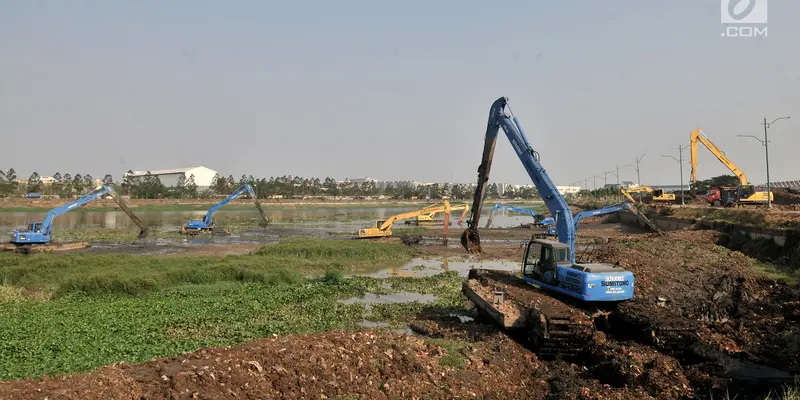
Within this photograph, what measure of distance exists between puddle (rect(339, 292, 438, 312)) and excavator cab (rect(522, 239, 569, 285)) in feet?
21.0

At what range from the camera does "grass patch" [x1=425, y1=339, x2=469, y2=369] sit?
477 inches

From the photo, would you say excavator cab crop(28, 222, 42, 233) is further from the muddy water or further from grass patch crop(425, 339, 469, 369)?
grass patch crop(425, 339, 469, 369)

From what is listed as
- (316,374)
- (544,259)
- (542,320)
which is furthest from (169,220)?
(316,374)

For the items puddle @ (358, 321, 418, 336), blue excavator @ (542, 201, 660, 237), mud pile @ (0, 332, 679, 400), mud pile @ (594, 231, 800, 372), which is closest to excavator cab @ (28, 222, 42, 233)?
puddle @ (358, 321, 418, 336)

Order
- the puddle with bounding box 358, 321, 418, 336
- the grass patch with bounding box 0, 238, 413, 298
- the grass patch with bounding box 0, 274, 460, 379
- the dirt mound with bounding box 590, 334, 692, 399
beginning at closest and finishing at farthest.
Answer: the dirt mound with bounding box 590, 334, 692, 399 → the grass patch with bounding box 0, 274, 460, 379 → the puddle with bounding box 358, 321, 418, 336 → the grass patch with bounding box 0, 238, 413, 298

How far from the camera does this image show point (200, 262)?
3109 centimetres

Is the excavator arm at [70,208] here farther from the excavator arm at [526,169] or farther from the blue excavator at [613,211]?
the blue excavator at [613,211]

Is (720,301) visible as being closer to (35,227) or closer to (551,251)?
(551,251)

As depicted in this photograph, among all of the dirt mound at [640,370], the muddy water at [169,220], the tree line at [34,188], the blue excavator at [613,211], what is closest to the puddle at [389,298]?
the dirt mound at [640,370]

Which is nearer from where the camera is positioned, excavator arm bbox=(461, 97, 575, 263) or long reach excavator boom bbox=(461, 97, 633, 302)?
long reach excavator boom bbox=(461, 97, 633, 302)

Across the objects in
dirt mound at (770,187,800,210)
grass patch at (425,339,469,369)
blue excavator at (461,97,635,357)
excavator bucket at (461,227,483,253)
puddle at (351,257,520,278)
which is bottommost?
puddle at (351,257,520,278)

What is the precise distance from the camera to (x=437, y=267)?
36406 millimetres

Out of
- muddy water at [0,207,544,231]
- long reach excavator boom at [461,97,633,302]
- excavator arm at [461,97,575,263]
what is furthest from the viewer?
muddy water at [0,207,544,231]

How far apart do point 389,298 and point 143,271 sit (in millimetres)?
13331
